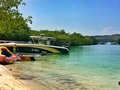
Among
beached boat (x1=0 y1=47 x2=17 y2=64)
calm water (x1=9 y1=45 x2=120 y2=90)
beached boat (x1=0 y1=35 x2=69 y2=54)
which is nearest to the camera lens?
calm water (x1=9 y1=45 x2=120 y2=90)

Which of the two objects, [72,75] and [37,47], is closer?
[72,75]

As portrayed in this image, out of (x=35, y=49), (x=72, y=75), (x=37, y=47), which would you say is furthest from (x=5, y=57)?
(x=35, y=49)

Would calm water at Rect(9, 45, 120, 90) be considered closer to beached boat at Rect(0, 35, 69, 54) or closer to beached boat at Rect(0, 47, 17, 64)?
beached boat at Rect(0, 47, 17, 64)

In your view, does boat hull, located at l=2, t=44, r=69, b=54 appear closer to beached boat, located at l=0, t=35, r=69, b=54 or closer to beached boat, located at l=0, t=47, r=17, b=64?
beached boat, located at l=0, t=35, r=69, b=54

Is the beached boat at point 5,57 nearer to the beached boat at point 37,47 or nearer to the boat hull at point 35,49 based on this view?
the beached boat at point 37,47

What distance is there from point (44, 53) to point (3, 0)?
4473cm

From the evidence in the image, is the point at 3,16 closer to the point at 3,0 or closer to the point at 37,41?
the point at 3,0

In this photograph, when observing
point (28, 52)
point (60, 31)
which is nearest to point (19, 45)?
point (28, 52)

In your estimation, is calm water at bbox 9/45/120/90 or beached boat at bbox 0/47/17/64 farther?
beached boat at bbox 0/47/17/64

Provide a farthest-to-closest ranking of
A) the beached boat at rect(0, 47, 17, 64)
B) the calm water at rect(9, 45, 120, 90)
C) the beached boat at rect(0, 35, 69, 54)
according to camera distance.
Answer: the beached boat at rect(0, 35, 69, 54) < the beached boat at rect(0, 47, 17, 64) < the calm water at rect(9, 45, 120, 90)

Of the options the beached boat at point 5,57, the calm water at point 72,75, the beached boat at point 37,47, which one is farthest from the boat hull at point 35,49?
the beached boat at point 5,57

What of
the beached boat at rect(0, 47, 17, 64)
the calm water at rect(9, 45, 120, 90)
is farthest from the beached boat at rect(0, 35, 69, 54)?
the beached boat at rect(0, 47, 17, 64)

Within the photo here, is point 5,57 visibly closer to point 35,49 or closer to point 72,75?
point 72,75

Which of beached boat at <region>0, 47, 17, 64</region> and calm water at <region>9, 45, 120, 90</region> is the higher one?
beached boat at <region>0, 47, 17, 64</region>
